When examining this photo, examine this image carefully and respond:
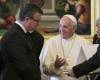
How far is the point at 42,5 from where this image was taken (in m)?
5.67

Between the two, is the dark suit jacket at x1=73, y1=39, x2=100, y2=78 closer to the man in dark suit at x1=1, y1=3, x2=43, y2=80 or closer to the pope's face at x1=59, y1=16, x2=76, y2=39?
the man in dark suit at x1=1, y1=3, x2=43, y2=80

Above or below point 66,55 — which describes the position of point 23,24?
above

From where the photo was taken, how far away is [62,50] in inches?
164

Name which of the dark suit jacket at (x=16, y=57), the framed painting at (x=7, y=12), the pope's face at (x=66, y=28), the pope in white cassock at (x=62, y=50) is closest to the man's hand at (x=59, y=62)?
the pope in white cassock at (x=62, y=50)

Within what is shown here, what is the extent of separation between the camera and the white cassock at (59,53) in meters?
3.74

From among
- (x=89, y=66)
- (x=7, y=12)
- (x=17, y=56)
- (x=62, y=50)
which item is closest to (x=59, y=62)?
(x=89, y=66)

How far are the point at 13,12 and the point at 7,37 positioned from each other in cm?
303

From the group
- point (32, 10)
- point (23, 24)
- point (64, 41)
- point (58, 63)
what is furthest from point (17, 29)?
point (64, 41)

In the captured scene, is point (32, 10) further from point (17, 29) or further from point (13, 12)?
point (13, 12)

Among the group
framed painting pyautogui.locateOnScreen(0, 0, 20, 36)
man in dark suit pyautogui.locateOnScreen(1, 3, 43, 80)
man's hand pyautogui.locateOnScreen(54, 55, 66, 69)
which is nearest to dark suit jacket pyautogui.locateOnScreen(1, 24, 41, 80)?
man in dark suit pyautogui.locateOnScreen(1, 3, 43, 80)

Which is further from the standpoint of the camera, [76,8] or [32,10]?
[76,8]

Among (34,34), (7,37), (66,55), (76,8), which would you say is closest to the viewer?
(7,37)

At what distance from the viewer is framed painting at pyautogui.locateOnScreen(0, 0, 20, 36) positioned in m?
5.41

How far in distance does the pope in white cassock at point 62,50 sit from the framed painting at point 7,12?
5.28 ft
